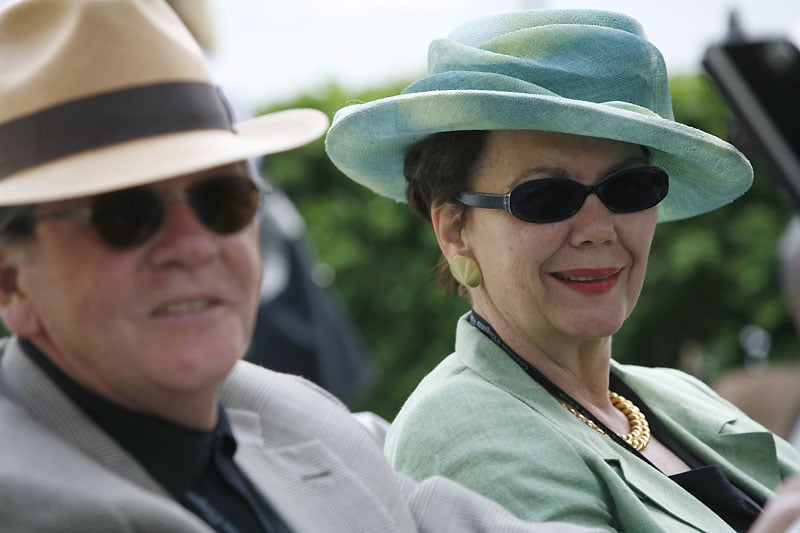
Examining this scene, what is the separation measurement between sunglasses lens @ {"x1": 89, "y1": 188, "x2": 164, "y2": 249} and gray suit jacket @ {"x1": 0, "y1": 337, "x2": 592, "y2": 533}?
0.27 meters

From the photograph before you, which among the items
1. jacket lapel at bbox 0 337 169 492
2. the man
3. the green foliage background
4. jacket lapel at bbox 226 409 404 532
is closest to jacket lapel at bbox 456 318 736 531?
jacket lapel at bbox 226 409 404 532

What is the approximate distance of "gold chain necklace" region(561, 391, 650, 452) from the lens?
10.6 ft

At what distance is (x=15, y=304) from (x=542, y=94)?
146 cm

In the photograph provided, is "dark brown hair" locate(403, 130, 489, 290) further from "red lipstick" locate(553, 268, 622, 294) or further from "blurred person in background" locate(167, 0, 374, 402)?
"blurred person in background" locate(167, 0, 374, 402)

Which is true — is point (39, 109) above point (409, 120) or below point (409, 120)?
above

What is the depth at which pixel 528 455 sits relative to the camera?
2.88m

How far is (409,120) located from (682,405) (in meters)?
1.12

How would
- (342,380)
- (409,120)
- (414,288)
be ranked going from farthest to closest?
(414,288), (342,380), (409,120)

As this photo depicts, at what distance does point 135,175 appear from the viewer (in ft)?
6.72

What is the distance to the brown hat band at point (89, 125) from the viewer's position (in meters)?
2.11

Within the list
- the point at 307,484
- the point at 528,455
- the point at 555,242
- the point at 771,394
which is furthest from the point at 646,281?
the point at 307,484

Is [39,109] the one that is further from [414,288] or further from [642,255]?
[414,288]

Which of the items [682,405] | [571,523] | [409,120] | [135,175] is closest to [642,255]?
[682,405]

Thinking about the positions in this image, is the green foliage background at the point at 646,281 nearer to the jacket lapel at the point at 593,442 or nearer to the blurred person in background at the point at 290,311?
the blurred person in background at the point at 290,311
